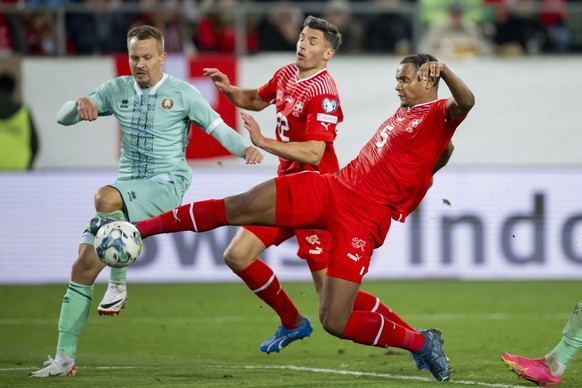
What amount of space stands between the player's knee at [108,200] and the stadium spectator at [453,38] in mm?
9817

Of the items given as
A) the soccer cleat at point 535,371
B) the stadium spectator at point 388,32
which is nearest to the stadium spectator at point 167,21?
the stadium spectator at point 388,32

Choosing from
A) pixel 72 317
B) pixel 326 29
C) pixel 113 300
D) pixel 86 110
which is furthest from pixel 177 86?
pixel 72 317

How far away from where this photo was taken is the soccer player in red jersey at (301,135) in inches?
343

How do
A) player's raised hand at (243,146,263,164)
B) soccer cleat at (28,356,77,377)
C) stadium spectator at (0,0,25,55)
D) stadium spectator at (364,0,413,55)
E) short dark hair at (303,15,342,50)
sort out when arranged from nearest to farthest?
player's raised hand at (243,146,263,164) → soccer cleat at (28,356,77,377) → short dark hair at (303,15,342,50) → stadium spectator at (0,0,25,55) → stadium spectator at (364,0,413,55)

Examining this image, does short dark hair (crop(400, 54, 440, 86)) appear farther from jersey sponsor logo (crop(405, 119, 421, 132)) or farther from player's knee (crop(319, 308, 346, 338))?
player's knee (crop(319, 308, 346, 338))

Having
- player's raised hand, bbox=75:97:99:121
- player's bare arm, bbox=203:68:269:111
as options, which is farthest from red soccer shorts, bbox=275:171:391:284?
player's bare arm, bbox=203:68:269:111

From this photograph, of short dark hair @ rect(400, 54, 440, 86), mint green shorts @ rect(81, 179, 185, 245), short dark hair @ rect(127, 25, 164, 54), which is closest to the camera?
short dark hair @ rect(400, 54, 440, 86)

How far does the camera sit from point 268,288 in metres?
9.45

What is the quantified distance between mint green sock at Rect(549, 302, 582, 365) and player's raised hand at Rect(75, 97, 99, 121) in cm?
375

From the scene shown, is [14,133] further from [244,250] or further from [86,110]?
[86,110]

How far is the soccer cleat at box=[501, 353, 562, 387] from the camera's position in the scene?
790 centimetres

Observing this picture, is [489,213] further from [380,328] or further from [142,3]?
[380,328]

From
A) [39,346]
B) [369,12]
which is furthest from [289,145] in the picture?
[369,12]

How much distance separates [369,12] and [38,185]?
18.6 feet
